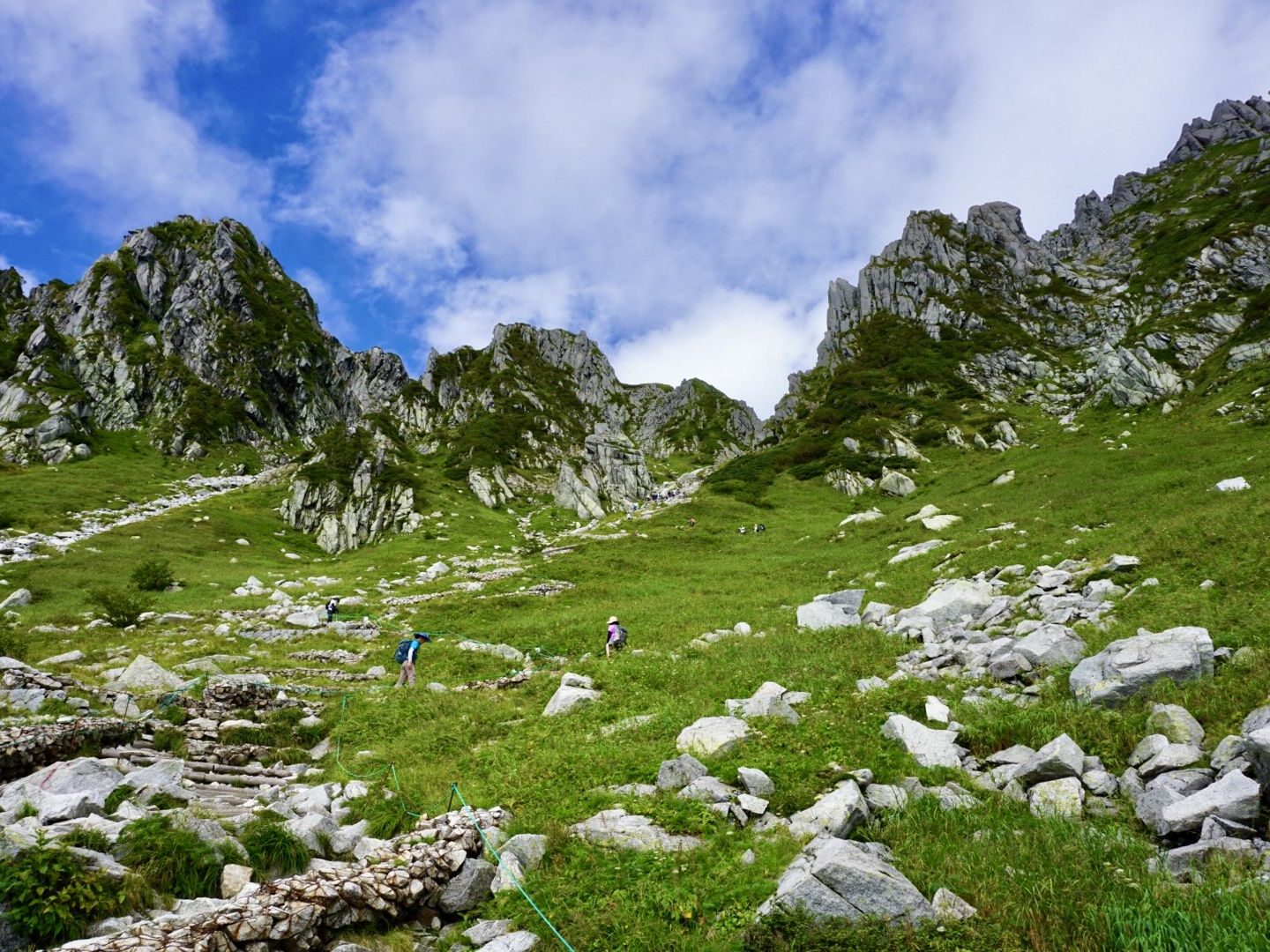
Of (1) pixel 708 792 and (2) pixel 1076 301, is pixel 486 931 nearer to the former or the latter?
(1) pixel 708 792

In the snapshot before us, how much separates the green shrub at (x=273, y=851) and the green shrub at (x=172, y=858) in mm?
350

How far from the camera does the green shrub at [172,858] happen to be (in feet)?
25.8

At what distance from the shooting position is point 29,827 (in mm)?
8078

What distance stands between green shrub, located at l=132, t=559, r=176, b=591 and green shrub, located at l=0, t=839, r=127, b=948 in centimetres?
4322

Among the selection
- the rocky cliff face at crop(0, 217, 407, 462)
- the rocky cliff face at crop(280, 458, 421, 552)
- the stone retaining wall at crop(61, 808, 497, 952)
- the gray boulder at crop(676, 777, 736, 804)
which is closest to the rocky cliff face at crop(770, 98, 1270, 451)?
the rocky cliff face at crop(280, 458, 421, 552)

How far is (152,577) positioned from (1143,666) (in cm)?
5358

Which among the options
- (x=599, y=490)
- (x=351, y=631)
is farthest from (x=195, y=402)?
(x=351, y=631)

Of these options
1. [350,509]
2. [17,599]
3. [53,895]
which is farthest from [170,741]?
[350,509]

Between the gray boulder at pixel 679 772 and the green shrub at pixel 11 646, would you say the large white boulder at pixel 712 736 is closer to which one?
the gray boulder at pixel 679 772

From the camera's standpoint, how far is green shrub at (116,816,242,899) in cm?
786

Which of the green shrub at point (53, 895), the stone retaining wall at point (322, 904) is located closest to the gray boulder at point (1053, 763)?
the stone retaining wall at point (322, 904)

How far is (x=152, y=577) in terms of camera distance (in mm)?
41938

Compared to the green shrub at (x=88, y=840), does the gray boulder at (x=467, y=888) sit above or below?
below

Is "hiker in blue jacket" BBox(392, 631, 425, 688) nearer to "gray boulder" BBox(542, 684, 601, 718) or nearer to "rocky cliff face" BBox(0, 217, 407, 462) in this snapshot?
"gray boulder" BBox(542, 684, 601, 718)
